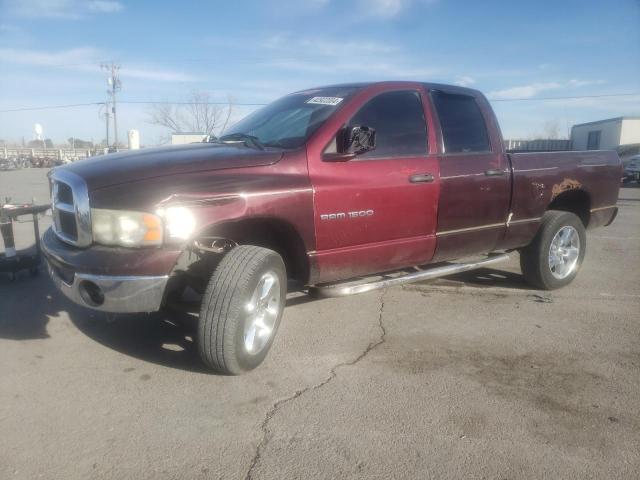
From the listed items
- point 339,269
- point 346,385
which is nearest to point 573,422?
point 346,385

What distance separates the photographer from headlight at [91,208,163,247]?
2730mm

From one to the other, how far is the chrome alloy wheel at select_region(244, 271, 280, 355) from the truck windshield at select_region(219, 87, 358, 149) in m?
0.97

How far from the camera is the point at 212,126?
3925 cm

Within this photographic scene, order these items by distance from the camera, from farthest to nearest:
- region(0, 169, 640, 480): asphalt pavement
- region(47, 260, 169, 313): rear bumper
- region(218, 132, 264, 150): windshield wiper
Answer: region(218, 132, 264, 150): windshield wiper, region(47, 260, 169, 313): rear bumper, region(0, 169, 640, 480): asphalt pavement

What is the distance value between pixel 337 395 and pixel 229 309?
0.81m

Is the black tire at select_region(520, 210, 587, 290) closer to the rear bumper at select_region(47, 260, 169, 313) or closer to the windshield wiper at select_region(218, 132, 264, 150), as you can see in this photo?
the windshield wiper at select_region(218, 132, 264, 150)

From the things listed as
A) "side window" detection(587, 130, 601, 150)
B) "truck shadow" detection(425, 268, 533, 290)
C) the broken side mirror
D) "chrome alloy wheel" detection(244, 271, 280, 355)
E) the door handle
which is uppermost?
"side window" detection(587, 130, 601, 150)

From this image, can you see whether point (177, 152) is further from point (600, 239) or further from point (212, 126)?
point (212, 126)

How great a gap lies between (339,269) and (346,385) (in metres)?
0.87

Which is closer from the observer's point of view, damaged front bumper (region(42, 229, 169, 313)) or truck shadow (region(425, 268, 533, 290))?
damaged front bumper (region(42, 229, 169, 313))

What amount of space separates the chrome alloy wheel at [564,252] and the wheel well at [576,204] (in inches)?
11.6

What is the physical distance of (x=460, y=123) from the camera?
172 inches

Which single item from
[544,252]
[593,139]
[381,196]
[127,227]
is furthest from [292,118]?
[593,139]

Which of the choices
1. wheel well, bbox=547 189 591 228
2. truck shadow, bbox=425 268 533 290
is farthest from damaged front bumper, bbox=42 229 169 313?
wheel well, bbox=547 189 591 228
